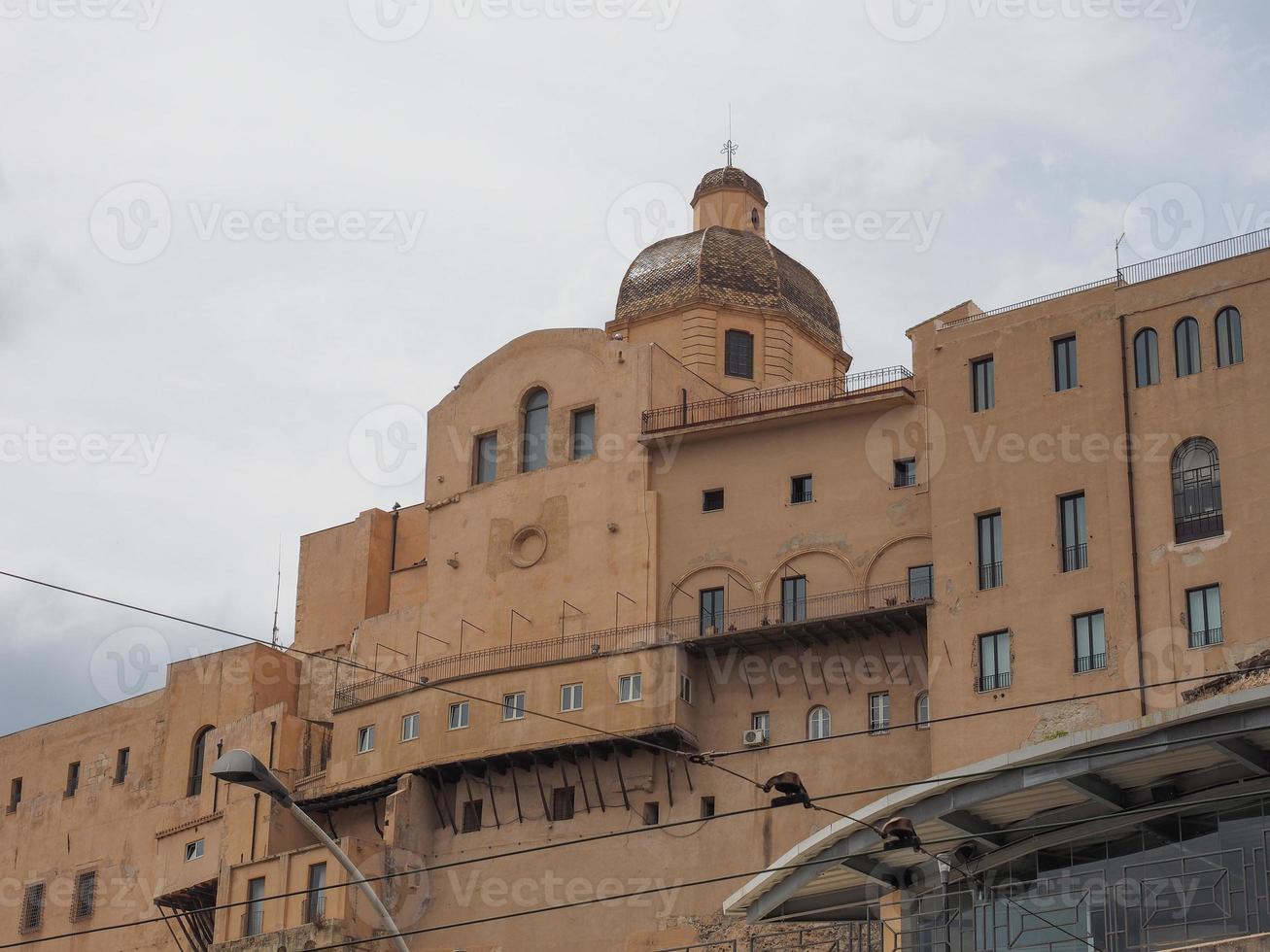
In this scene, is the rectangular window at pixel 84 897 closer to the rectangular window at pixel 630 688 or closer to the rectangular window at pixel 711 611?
the rectangular window at pixel 630 688

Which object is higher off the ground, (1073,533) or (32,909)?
(1073,533)

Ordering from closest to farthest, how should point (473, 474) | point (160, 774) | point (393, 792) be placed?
1. point (393, 792)
2. point (473, 474)
3. point (160, 774)

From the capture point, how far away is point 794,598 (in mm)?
51688

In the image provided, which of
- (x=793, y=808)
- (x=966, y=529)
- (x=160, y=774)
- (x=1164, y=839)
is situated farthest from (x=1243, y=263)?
(x=160, y=774)

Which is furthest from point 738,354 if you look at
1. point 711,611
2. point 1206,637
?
point 1206,637

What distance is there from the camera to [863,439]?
170ft

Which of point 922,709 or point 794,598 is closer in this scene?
point 922,709

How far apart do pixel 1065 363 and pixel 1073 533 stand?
4.06m

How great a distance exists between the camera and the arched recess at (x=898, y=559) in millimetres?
50219

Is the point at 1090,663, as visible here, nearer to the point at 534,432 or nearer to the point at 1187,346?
the point at 1187,346

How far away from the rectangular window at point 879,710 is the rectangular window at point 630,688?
583 centimetres

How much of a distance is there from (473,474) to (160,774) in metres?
14.3

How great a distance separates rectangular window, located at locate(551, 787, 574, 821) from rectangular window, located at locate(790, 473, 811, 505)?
30.6 ft

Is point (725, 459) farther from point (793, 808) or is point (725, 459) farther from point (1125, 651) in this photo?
point (1125, 651)
